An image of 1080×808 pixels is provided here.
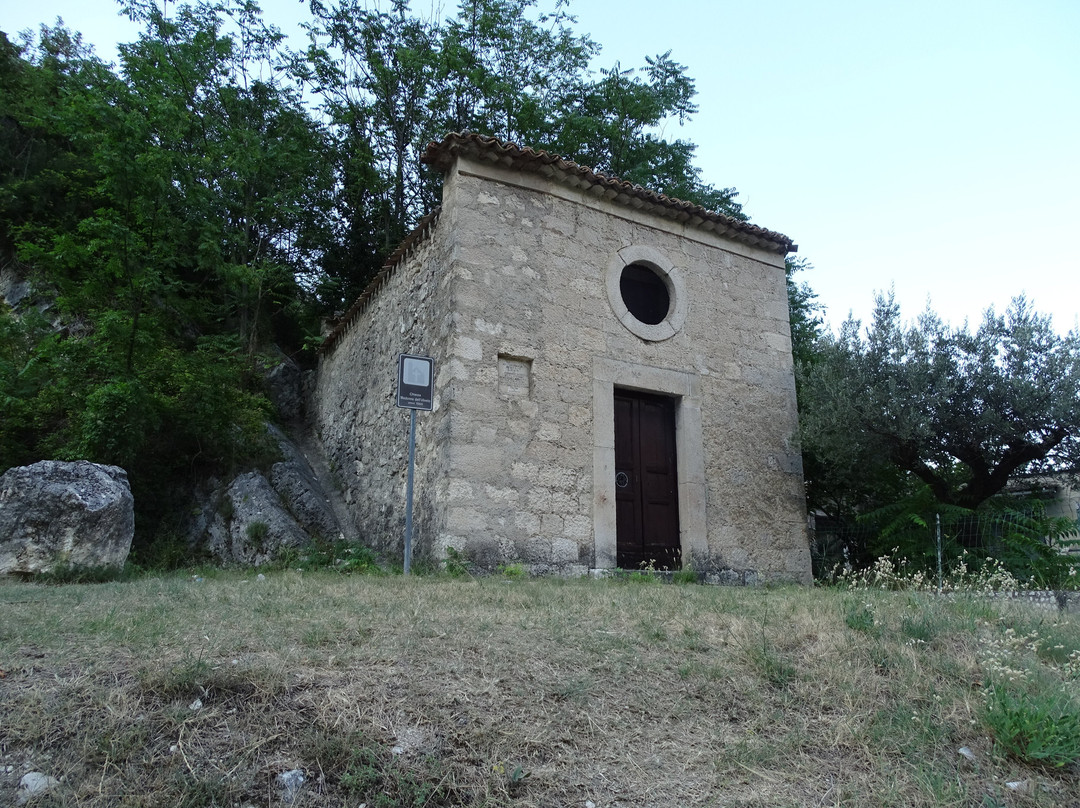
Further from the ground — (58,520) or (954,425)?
(954,425)

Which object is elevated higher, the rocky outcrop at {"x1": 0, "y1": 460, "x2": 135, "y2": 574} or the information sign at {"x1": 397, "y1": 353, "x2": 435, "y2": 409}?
the information sign at {"x1": 397, "y1": 353, "x2": 435, "y2": 409}

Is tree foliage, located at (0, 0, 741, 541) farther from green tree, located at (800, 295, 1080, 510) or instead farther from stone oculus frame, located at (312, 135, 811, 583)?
green tree, located at (800, 295, 1080, 510)

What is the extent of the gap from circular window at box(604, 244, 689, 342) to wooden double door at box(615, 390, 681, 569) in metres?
0.79

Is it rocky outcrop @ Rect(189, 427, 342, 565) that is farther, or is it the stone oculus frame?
rocky outcrop @ Rect(189, 427, 342, 565)

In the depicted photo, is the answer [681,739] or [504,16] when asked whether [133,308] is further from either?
[504,16]

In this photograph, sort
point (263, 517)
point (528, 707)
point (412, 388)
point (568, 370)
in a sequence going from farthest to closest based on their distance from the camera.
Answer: point (263, 517), point (568, 370), point (412, 388), point (528, 707)

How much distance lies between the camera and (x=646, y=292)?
923cm

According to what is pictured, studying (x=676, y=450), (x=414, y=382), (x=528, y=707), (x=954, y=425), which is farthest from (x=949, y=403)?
(x=528, y=707)

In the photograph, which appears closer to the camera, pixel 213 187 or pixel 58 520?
pixel 58 520

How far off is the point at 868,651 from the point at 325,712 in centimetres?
274

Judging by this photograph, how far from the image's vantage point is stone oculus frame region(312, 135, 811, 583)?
744 centimetres

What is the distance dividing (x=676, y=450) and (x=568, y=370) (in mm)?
1581

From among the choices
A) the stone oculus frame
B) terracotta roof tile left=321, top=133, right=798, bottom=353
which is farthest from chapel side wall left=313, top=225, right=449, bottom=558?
terracotta roof tile left=321, top=133, right=798, bottom=353

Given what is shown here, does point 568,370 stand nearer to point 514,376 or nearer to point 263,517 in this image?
point 514,376
